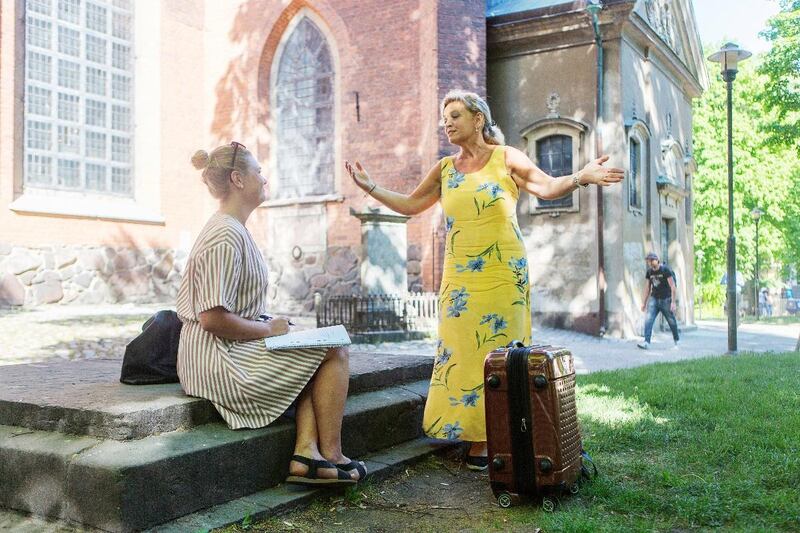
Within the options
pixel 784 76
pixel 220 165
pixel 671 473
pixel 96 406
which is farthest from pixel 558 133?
pixel 96 406

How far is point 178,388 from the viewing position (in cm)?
376

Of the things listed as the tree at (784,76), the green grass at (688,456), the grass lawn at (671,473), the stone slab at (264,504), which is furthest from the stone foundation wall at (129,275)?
the tree at (784,76)

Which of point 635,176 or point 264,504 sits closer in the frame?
point 264,504

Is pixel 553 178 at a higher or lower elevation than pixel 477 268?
higher

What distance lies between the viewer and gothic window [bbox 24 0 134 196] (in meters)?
15.7

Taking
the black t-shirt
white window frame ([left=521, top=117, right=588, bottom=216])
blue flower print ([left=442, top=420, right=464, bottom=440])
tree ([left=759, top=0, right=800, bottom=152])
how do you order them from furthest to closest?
tree ([left=759, top=0, right=800, bottom=152]) → white window frame ([left=521, top=117, right=588, bottom=216]) → the black t-shirt → blue flower print ([left=442, top=420, right=464, bottom=440])

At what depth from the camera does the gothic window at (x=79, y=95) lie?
51.6 feet

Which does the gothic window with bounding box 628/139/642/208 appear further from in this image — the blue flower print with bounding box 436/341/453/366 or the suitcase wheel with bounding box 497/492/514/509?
the suitcase wheel with bounding box 497/492/514/509

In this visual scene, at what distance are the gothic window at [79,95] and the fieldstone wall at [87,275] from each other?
1583 mm

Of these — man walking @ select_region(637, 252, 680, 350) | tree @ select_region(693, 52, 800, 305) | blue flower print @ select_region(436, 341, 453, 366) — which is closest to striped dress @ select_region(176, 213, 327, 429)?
blue flower print @ select_region(436, 341, 453, 366)

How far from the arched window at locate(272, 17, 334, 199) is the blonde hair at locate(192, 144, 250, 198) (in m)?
14.2

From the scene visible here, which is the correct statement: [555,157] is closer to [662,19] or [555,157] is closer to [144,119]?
[662,19]

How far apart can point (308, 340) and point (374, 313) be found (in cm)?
935

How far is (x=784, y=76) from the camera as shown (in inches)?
915
